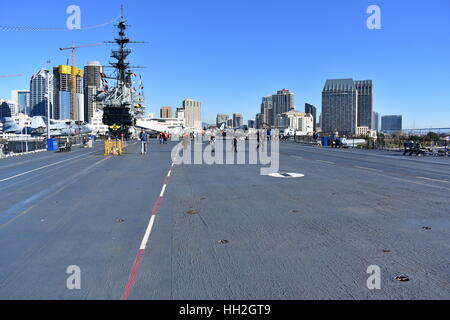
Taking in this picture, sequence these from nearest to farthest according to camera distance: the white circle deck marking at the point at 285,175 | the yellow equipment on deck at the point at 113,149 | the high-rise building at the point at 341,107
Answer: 1. the white circle deck marking at the point at 285,175
2. the yellow equipment on deck at the point at 113,149
3. the high-rise building at the point at 341,107

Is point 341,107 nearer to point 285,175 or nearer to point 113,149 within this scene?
point 113,149

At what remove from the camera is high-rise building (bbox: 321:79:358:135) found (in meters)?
194

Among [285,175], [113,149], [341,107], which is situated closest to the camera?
[285,175]

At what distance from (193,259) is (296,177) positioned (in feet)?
35.0

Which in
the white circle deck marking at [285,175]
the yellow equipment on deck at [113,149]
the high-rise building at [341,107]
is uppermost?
the high-rise building at [341,107]

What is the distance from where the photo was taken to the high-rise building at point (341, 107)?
194125mm

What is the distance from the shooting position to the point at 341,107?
196m

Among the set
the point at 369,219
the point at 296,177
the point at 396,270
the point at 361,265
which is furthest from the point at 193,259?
the point at 296,177

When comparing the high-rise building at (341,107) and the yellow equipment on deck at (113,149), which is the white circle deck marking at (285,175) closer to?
the yellow equipment on deck at (113,149)

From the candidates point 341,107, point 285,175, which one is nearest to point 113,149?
point 285,175

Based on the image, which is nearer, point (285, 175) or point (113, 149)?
point (285, 175)

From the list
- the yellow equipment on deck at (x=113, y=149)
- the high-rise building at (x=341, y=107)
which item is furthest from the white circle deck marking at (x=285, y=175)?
the high-rise building at (x=341, y=107)

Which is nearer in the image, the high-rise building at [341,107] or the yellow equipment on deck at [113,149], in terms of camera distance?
the yellow equipment on deck at [113,149]

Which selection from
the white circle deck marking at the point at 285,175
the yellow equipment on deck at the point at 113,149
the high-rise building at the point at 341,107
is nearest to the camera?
the white circle deck marking at the point at 285,175
